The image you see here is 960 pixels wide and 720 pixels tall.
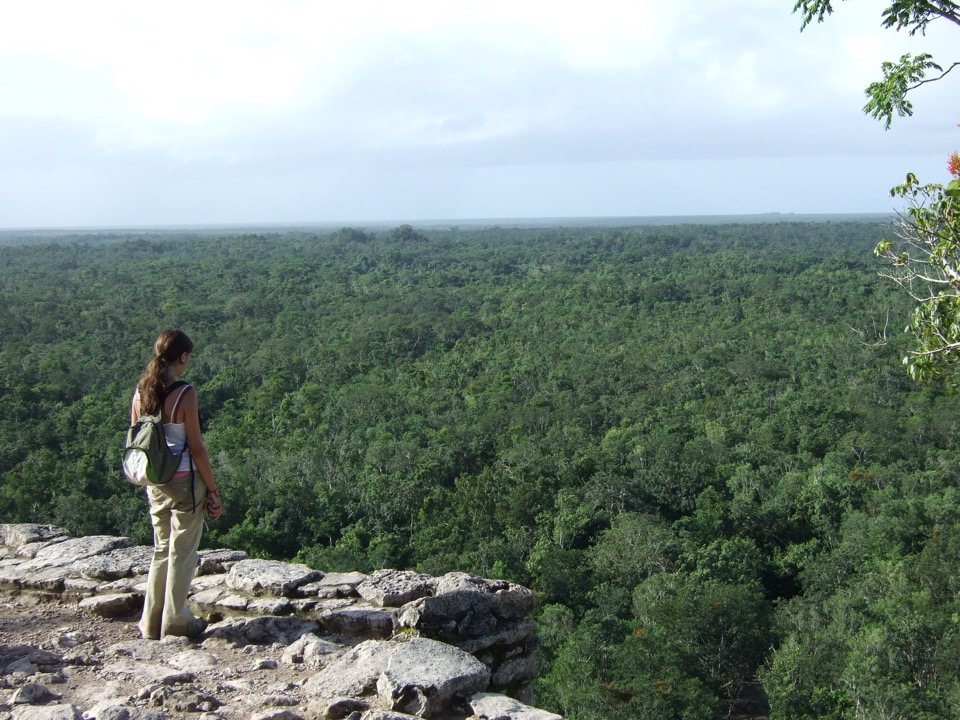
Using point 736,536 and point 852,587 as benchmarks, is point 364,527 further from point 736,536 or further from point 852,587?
point 852,587

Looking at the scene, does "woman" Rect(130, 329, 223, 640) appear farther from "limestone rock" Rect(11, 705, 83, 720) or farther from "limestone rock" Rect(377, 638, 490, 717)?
"limestone rock" Rect(377, 638, 490, 717)

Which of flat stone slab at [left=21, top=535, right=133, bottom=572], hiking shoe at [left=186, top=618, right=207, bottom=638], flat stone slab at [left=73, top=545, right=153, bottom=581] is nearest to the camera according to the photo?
hiking shoe at [left=186, top=618, right=207, bottom=638]

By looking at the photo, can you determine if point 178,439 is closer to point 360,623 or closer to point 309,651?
point 309,651

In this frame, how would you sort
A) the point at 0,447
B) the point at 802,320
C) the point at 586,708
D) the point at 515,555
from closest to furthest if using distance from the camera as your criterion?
the point at 586,708
the point at 515,555
the point at 0,447
the point at 802,320

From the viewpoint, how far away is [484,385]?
3306 centimetres

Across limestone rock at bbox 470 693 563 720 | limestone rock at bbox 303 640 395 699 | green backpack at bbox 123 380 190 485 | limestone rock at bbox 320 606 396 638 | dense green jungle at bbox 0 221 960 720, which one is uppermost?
green backpack at bbox 123 380 190 485

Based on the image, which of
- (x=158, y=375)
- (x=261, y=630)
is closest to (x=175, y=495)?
(x=158, y=375)

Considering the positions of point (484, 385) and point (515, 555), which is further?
point (484, 385)

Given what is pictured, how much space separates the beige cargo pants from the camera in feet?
12.9

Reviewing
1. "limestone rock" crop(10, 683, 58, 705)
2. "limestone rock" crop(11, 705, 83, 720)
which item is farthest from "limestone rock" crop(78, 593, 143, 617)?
"limestone rock" crop(11, 705, 83, 720)

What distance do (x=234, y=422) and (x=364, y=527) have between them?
10.0 meters

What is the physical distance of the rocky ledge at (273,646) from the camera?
11.2 feet

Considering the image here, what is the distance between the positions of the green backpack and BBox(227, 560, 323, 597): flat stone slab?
122cm

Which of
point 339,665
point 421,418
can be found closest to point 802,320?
point 421,418
